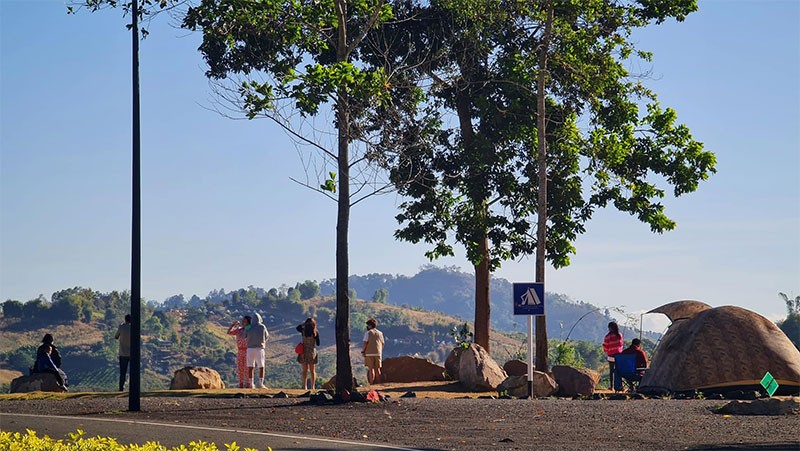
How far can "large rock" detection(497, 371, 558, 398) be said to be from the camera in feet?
86.7

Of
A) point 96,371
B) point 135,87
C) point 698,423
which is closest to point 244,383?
point 135,87

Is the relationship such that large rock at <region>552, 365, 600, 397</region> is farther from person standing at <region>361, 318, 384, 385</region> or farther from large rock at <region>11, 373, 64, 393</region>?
large rock at <region>11, 373, 64, 393</region>

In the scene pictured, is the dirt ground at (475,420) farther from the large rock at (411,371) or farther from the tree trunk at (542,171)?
the tree trunk at (542,171)

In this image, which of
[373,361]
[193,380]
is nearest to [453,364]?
[373,361]

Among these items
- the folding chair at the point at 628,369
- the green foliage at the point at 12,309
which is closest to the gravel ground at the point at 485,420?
the folding chair at the point at 628,369

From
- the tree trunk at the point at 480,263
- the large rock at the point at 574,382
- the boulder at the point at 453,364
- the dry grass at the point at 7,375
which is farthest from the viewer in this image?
the dry grass at the point at 7,375

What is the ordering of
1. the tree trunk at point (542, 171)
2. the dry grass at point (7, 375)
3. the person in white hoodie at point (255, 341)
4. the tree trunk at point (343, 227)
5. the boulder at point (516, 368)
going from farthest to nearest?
the dry grass at point (7, 375) < the tree trunk at point (542, 171) < the boulder at point (516, 368) < the person in white hoodie at point (255, 341) < the tree trunk at point (343, 227)


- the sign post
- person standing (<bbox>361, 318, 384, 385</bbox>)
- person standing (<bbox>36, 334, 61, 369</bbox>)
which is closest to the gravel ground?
the sign post

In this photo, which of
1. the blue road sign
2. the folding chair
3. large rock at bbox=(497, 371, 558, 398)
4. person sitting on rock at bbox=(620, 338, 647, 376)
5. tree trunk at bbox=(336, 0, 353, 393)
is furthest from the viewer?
person sitting on rock at bbox=(620, 338, 647, 376)

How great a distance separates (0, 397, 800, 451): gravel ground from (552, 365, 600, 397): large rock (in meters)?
3.45

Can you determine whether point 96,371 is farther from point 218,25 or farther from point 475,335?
point 218,25

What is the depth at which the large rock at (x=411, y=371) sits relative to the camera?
1262 inches

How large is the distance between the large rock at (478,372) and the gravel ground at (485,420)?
5.84m

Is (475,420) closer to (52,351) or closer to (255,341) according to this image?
(255,341)
